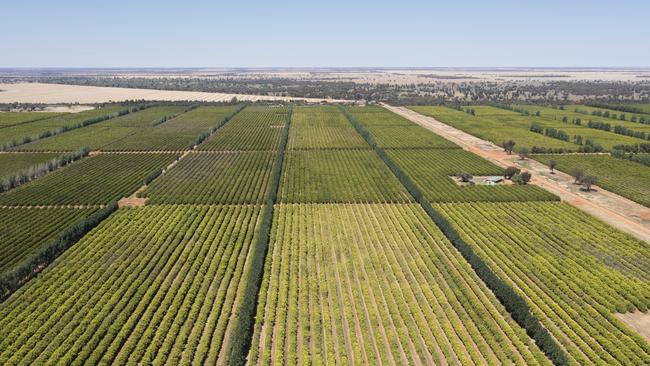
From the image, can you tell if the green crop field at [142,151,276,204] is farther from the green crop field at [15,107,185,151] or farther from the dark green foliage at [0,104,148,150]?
the dark green foliage at [0,104,148,150]

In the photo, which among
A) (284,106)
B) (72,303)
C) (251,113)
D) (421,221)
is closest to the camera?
(72,303)

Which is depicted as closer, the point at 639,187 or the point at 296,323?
the point at 296,323

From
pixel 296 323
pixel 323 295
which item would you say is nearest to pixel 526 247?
pixel 323 295

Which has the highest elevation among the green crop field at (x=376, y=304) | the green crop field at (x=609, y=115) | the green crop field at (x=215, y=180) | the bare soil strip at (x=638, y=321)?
the green crop field at (x=609, y=115)

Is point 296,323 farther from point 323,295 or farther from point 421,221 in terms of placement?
point 421,221

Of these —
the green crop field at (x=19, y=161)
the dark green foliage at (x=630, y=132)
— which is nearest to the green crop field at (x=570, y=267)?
the dark green foliage at (x=630, y=132)

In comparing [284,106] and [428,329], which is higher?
[284,106]

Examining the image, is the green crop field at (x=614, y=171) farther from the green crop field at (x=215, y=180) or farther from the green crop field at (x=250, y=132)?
the green crop field at (x=250, y=132)
